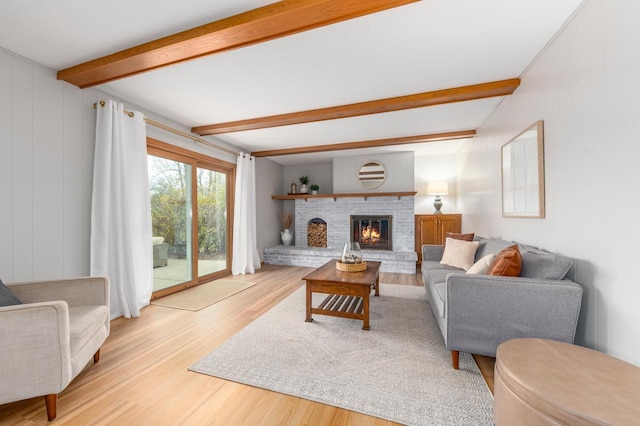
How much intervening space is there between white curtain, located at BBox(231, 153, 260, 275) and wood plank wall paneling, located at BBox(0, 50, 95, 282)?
2.24 meters

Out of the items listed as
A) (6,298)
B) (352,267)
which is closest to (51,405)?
(6,298)

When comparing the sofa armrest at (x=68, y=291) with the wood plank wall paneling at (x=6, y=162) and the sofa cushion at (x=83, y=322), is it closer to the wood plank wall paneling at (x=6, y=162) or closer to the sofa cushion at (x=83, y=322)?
the sofa cushion at (x=83, y=322)

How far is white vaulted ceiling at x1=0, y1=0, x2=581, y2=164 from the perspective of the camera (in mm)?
1609

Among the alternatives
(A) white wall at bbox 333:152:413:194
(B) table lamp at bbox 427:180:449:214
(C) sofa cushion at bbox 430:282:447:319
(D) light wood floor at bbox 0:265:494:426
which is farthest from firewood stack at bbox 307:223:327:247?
(C) sofa cushion at bbox 430:282:447:319

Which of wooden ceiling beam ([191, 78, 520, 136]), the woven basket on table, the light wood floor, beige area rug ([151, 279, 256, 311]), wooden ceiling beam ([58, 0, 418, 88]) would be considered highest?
wooden ceiling beam ([191, 78, 520, 136])

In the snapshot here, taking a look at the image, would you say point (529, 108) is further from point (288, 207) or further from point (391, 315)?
point (288, 207)

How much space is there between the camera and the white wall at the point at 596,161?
1299mm

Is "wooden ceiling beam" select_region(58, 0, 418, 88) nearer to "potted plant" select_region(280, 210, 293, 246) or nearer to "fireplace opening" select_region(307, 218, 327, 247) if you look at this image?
"potted plant" select_region(280, 210, 293, 246)

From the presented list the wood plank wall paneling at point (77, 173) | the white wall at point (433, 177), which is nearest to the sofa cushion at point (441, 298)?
the wood plank wall paneling at point (77, 173)

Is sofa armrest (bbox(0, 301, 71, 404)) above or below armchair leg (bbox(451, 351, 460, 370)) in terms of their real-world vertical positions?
above

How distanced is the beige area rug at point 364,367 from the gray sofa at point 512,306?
0.90ft

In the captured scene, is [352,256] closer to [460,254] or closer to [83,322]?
[460,254]

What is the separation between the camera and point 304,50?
6.56 ft

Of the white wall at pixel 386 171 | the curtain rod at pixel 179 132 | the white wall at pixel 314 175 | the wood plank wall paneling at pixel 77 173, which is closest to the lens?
the wood plank wall paneling at pixel 77 173
